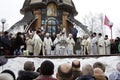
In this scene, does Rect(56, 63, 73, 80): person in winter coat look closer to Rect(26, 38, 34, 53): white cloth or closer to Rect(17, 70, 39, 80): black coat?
Rect(17, 70, 39, 80): black coat

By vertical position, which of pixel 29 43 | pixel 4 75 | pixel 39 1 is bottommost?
pixel 4 75

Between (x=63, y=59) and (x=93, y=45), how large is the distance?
150 inches

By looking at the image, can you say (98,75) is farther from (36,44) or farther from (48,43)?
(48,43)

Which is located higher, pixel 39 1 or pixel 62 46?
pixel 39 1

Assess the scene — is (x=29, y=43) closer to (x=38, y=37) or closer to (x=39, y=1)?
(x=38, y=37)

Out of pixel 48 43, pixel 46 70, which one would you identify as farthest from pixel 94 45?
pixel 46 70

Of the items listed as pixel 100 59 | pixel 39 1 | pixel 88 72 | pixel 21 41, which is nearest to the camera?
pixel 88 72

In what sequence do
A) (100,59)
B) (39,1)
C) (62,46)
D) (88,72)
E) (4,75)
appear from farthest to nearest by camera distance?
(39,1) → (62,46) → (100,59) → (88,72) → (4,75)

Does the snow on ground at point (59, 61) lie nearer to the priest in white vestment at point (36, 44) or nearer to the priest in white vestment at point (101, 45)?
the priest in white vestment at point (36, 44)

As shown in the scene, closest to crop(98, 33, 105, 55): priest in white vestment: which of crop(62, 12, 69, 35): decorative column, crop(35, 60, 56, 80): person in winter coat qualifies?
crop(35, 60, 56, 80): person in winter coat

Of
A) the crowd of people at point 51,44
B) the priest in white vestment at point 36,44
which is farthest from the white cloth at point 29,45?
the priest in white vestment at point 36,44

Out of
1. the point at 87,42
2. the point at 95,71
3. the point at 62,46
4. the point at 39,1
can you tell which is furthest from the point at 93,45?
the point at 39,1

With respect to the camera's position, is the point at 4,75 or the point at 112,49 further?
the point at 112,49

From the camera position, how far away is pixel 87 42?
21.7 meters
